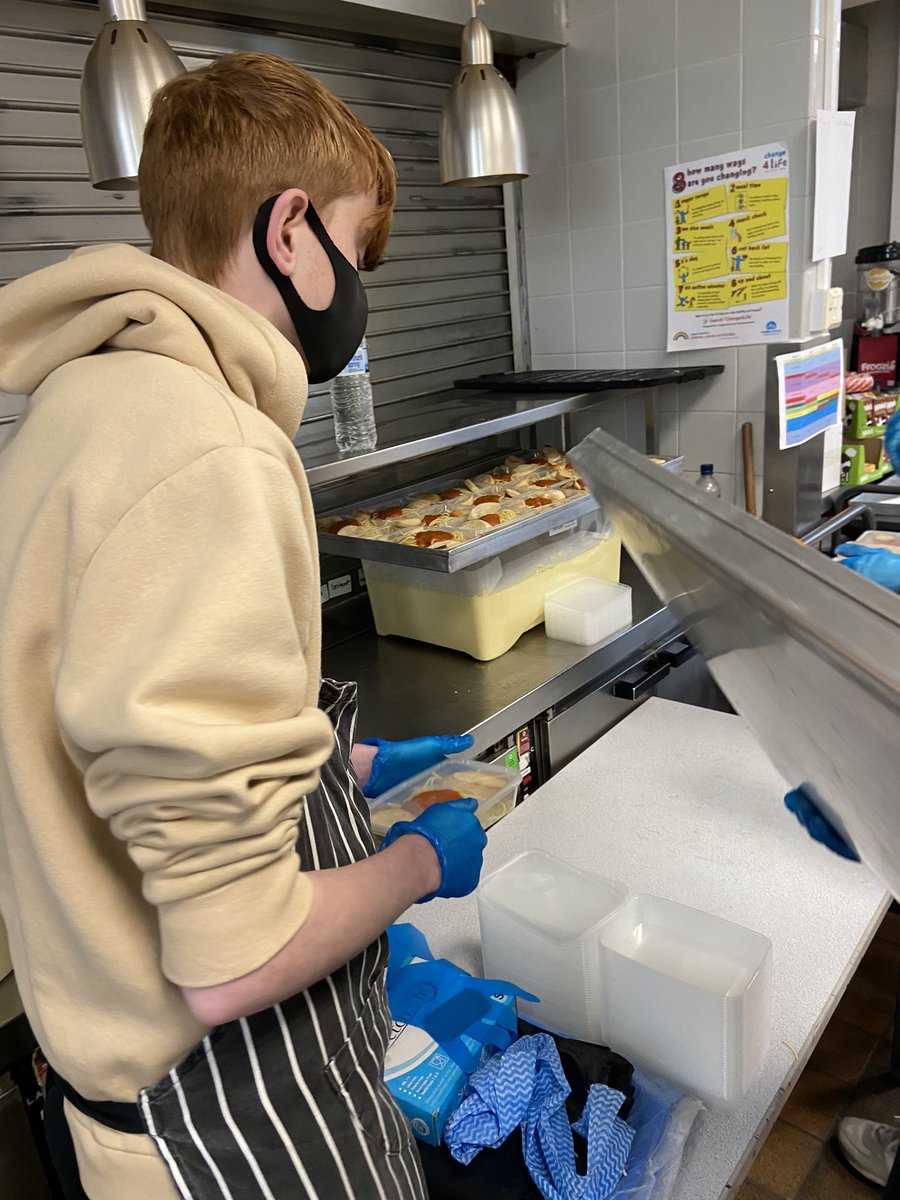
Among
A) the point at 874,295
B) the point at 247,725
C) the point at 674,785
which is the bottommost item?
the point at 674,785

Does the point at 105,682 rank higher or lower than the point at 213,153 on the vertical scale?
lower

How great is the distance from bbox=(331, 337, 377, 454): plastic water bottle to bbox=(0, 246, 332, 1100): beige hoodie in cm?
122

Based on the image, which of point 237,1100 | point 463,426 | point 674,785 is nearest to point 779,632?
point 237,1100

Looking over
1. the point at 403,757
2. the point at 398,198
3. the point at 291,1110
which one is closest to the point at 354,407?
the point at 398,198

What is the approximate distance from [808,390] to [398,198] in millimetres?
1241

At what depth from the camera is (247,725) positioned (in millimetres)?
547

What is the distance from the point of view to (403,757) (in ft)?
4.37

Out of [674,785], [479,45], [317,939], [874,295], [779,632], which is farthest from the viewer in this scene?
[874,295]

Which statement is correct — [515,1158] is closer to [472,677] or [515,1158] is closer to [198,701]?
[198,701]

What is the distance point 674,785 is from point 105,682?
50.7 inches

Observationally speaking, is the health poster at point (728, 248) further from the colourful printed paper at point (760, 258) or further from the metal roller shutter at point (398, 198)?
the metal roller shutter at point (398, 198)

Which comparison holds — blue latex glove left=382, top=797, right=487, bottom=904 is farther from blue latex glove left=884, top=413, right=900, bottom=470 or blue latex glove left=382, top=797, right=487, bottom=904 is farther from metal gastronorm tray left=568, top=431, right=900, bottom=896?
blue latex glove left=884, top=413, right=900, bottom=470

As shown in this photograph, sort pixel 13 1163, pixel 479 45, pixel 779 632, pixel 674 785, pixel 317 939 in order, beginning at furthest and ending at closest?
pixel 479 45, pixel 674 785, pixel 13 1163, pixel 317 939, pixel 779 632

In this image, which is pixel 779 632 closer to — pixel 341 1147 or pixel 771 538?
pixel 771 538
